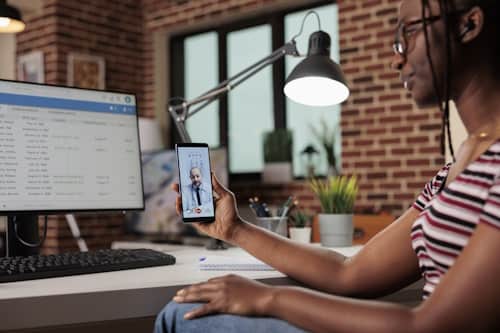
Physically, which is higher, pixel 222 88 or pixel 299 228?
pixel 222 88

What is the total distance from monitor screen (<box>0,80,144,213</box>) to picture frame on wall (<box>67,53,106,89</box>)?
3.25 metres

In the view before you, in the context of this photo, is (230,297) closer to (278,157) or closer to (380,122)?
(380,122)

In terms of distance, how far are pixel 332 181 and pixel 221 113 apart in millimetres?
2967

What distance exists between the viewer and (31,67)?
485 centimetres

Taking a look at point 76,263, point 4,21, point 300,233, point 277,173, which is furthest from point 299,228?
point 277,173

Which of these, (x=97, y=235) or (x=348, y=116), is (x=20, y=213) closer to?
(x=348, y=116)

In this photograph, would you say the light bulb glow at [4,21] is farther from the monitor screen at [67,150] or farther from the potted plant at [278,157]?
the potted plant at [278,157]

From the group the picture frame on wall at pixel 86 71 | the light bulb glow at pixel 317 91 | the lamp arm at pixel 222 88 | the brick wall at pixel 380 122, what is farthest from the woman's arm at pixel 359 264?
the picture frame on wall at pixel 86 71

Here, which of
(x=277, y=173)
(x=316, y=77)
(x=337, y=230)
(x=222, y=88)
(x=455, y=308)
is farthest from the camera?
(x=277, y=173)

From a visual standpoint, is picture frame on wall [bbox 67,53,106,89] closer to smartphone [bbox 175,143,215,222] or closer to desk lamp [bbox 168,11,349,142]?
desk lamp [bbox 168,11,349,142]

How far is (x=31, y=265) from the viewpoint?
1.20 meters

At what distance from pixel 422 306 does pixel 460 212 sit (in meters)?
→ 0.16

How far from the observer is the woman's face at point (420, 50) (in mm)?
943

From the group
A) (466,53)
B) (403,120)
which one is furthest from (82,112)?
(403,120)
